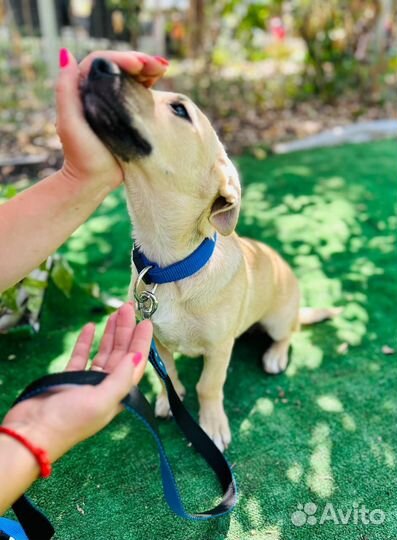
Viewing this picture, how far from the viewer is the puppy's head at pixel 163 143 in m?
1.84

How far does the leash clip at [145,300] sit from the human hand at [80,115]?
65 centimetres

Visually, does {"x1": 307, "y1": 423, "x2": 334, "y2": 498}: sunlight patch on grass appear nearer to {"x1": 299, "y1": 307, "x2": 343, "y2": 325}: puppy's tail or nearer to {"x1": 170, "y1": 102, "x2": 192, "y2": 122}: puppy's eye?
{"x1": 299, "y1": 307, "x2": 343, "y2": 325}: puppy's tail

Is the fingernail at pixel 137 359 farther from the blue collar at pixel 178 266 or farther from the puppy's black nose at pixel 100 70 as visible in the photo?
the puppy's black nose at pixel 100 70

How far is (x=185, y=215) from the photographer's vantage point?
2346mm

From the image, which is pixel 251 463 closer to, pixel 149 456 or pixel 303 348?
pixel 149 456

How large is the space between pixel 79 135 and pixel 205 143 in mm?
642

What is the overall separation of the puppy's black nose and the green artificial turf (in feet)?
6.40

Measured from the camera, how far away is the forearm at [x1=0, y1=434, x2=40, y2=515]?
149 centimetres

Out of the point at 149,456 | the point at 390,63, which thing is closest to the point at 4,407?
the point at 149,456

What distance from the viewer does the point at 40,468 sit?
1.56 m

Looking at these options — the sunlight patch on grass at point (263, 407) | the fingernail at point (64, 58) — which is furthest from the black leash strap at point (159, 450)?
the fingernail at point (64, 58)

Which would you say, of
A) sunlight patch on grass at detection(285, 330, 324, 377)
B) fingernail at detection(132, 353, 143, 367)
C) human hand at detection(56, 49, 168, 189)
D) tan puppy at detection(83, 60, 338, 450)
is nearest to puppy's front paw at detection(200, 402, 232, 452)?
tan puppy at detection(83, 60, 338, 450)

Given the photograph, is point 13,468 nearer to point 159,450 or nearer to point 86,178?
point 159,450

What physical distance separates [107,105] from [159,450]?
1324 mm
